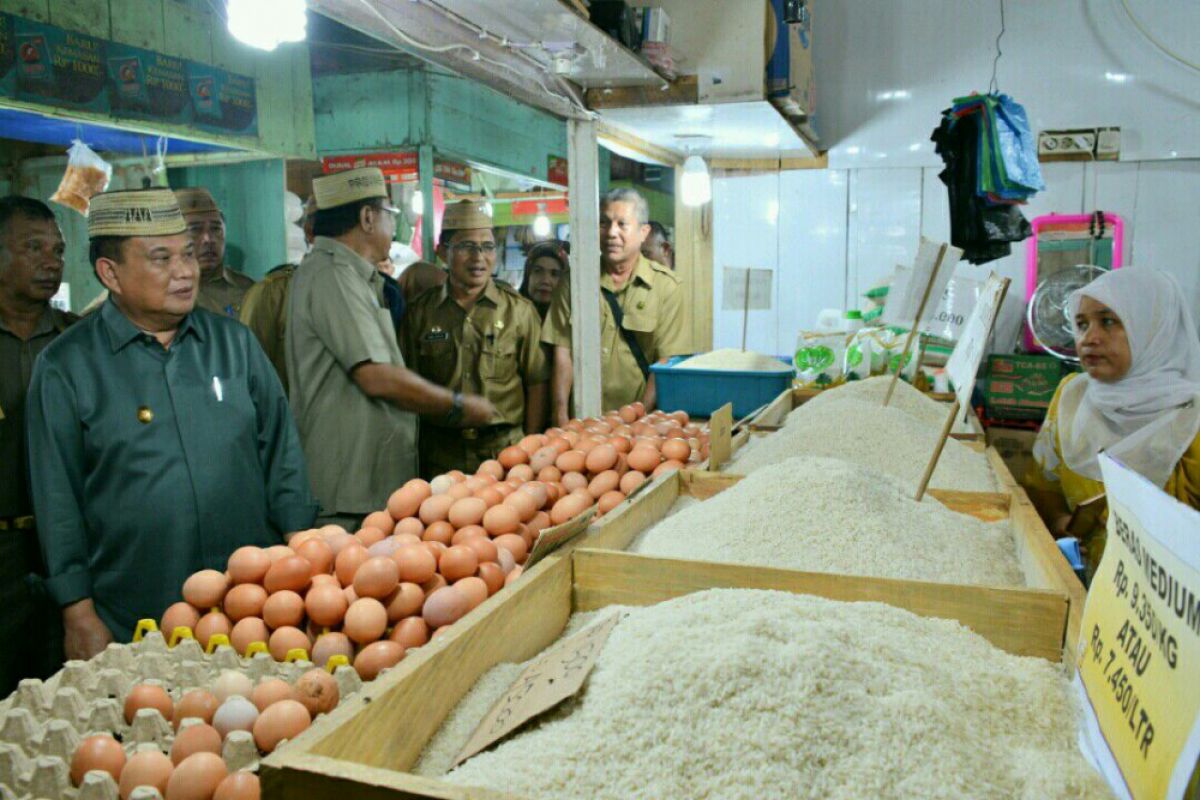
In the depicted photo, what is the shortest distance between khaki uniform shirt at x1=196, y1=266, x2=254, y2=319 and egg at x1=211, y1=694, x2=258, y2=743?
2201 millimetres

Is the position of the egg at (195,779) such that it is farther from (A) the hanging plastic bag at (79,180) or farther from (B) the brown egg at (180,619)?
(A) the hanging plastic bag at (79,180)

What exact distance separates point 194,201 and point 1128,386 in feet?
11.0

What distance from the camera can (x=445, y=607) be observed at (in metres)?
1.41

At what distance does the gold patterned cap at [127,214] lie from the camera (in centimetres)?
209

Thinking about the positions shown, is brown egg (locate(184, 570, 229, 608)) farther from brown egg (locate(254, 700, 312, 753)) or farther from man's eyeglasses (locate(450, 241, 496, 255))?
man's eyeglasses (locate(450, 241, 496, 255))

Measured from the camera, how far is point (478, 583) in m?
1.47

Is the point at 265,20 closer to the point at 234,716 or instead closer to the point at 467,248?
the point at 234,716

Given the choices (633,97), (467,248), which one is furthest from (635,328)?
(633,97)

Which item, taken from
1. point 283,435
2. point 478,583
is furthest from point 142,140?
point 478,583

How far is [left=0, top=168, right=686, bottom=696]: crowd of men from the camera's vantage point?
2059 mm

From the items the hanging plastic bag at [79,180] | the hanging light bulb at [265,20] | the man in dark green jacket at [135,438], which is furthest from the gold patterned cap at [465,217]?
the hanging light bulb at [265,20]

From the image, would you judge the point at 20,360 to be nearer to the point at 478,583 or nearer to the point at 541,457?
the point at 541,457

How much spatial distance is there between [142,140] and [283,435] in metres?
1.63

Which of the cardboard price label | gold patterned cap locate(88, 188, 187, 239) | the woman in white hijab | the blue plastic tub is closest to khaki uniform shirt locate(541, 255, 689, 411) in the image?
the blue plastic tub
